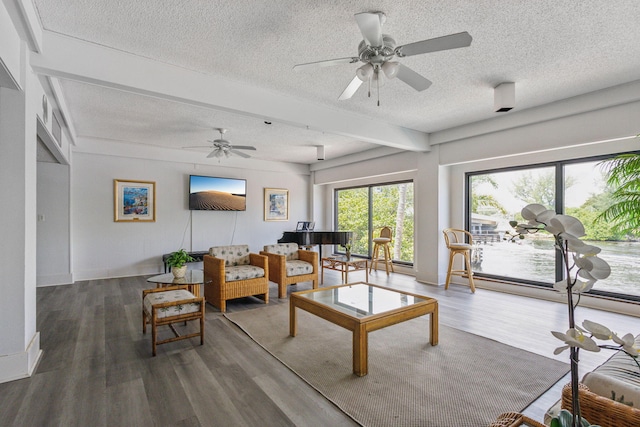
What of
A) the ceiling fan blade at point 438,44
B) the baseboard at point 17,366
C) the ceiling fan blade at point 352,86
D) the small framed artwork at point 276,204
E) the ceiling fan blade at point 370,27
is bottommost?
the baseboard at point 17,366

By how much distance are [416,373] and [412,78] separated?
2.39m

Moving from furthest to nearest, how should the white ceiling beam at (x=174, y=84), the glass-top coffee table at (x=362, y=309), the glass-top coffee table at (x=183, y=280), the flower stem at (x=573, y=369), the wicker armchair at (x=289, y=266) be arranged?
1. the wicker armchair at (x=289, y=266)
2. the glass-top coffee table at (x=183, y=280)
3. the white ceiling beam at (x=174, y=84)
4. the glass-top coffee table at (x=362, y=309)
5. the flower stem at (x=573, y=369)

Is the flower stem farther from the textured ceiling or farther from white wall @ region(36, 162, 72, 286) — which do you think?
white wall @ region(36, 162, 72, 286)

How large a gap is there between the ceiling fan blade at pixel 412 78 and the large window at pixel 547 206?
225 centimetres

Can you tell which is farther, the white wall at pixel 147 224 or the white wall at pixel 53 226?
the white wall at pixel 147 224

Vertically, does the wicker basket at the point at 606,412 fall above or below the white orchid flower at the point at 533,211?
below

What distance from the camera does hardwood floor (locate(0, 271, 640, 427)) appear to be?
1982mm

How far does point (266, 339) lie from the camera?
316cm

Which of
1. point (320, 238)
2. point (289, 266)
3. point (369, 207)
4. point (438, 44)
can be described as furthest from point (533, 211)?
point (369, 207)

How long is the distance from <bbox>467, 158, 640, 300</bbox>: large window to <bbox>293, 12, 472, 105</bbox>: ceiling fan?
8.32 ft

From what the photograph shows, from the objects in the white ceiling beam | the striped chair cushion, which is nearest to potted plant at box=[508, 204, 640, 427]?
the striped chair cushion

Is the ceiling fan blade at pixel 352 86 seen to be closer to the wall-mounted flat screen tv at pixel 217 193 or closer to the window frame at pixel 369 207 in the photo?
the window frame at pixel 369 207

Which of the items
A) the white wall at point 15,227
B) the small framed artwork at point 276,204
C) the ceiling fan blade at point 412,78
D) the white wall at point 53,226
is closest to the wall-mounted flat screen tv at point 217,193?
the small framed artwork at point 276,204

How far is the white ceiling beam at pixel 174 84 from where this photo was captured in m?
2.64
